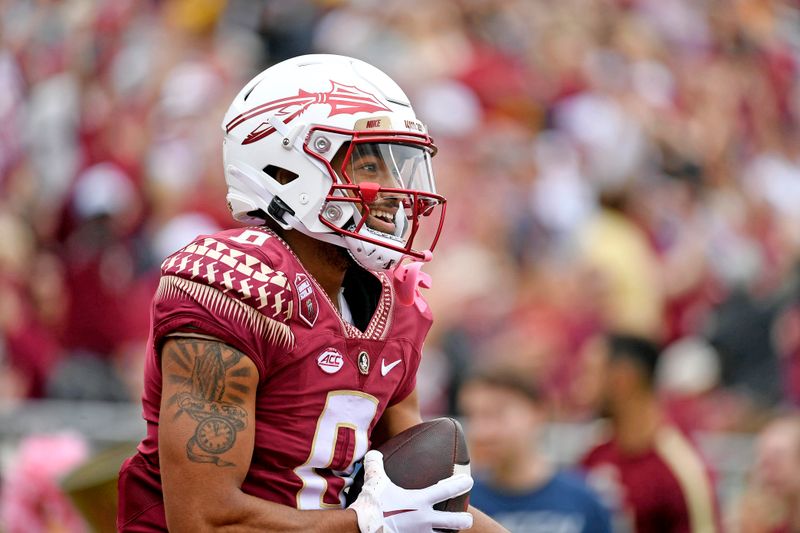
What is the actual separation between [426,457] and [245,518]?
452 mm

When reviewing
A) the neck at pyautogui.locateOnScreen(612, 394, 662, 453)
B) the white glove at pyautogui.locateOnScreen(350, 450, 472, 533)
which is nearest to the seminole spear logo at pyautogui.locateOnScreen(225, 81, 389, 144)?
the white glove at pyautogui.locateOnScreen(350, 450, 472, 533)

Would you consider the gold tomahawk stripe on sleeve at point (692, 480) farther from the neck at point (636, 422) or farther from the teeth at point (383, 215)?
the teeth at point (383, 215)

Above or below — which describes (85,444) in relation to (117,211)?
below

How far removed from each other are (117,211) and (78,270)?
0.65 metres

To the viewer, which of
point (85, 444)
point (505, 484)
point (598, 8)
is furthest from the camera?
point (598, 8)

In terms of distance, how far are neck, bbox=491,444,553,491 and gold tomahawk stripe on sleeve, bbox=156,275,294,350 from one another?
2.61 meters

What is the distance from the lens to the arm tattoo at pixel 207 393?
2.92 meters

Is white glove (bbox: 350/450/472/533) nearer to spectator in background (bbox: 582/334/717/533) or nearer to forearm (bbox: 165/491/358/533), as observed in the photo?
forearm (bbox: 165/491/358/533)

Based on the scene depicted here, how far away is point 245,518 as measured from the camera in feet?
9.63

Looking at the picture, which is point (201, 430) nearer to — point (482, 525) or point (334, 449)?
point (334, 449)

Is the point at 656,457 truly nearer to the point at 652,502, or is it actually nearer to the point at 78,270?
the point at 652,502

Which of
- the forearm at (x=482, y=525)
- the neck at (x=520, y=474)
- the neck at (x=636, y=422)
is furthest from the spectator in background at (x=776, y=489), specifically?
the forearm at (x=482, y=525)

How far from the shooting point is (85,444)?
6.38 meters

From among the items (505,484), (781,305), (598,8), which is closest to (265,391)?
(505,484)
